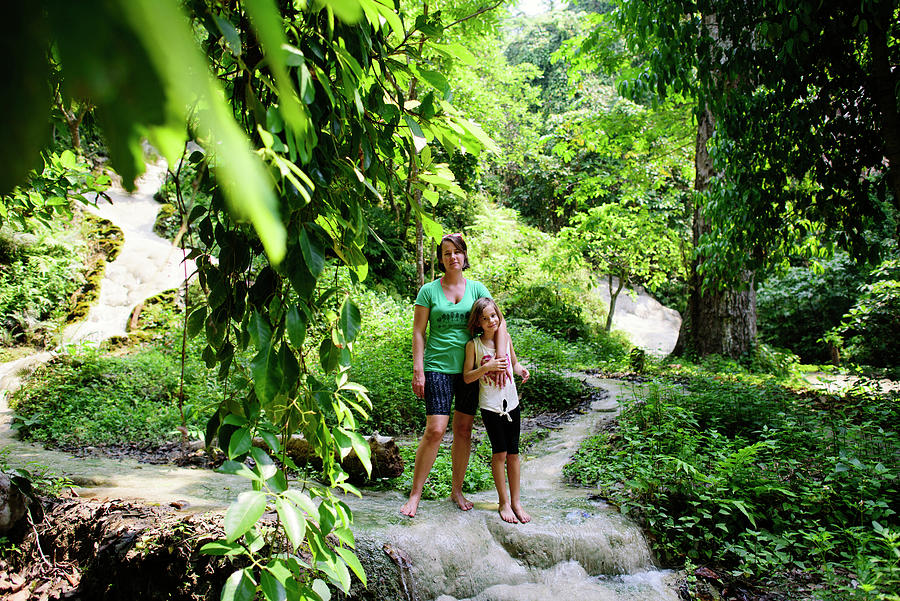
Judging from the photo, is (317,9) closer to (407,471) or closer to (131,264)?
(407,471)

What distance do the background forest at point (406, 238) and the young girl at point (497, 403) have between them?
0.84 meters

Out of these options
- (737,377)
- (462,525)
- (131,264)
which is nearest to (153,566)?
(462,525)

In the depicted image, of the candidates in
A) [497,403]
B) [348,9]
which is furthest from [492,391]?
[348,9]

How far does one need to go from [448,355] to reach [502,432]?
0.57 m

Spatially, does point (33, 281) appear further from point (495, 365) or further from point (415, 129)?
point (415, 129)

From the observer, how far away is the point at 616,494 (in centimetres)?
374

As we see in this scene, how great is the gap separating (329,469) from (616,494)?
2918 millimetres

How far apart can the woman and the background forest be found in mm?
1000

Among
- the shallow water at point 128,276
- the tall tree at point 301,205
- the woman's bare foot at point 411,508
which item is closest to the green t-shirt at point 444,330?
the woman's bare foot at point 411,508

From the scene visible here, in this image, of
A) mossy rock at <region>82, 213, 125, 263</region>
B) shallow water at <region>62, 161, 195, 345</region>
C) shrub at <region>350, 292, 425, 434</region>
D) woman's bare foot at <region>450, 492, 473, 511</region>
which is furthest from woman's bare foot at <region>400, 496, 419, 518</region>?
mossy rock at <region>82, 213, 125, 263</region>

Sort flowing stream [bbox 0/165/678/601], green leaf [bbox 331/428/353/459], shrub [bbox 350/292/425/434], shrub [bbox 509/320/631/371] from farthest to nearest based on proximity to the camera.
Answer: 1. shrub [bbox 509/320/631/371]
2. shrub [bbox 350/292/425/434]
3. flowing stream [bbox 0/165/678/601]
4. green leaf [bbox 331/428/353/459]

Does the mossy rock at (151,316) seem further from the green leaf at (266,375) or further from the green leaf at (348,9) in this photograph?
the green leaf at (348,9)

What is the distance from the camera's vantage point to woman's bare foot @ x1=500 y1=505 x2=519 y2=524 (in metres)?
3.25

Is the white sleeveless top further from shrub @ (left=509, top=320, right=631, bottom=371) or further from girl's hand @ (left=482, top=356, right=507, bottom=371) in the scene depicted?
shrub @ (left=509, top=320, right=631, bottom=371)
